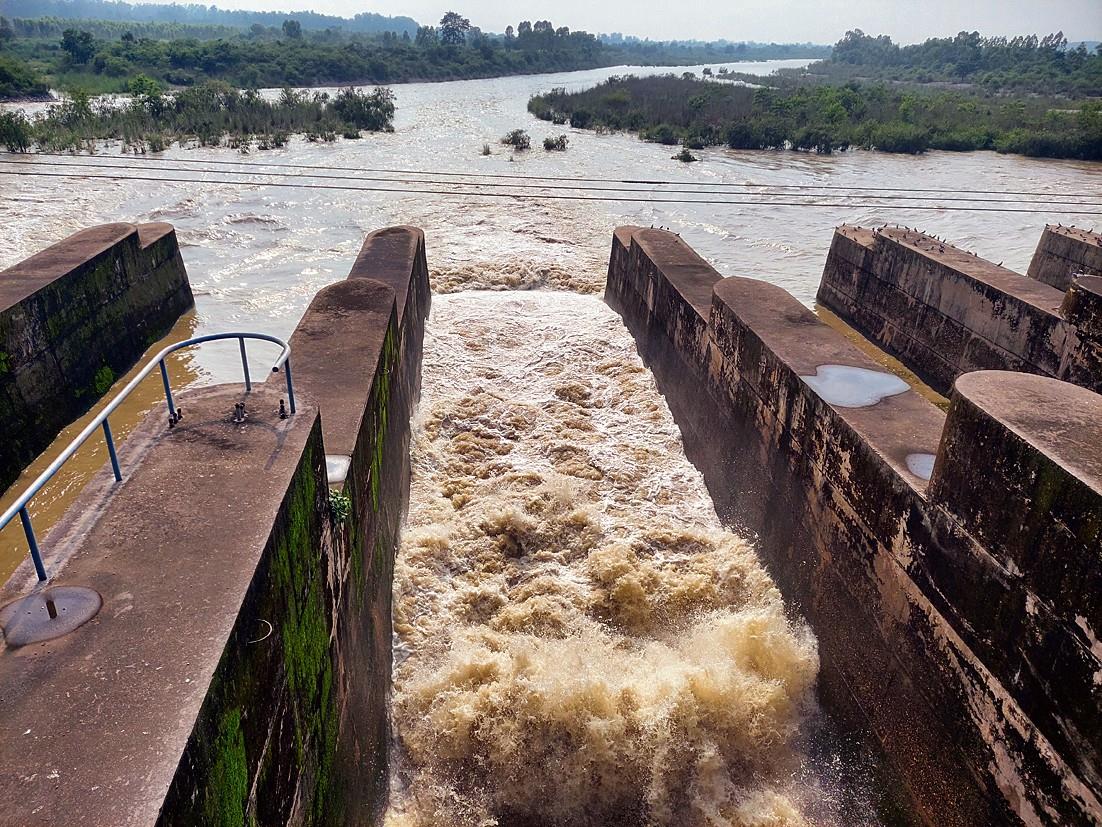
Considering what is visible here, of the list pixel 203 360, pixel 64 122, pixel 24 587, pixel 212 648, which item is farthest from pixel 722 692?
pixel 64 122

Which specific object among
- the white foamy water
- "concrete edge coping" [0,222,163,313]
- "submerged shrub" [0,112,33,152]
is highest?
"submerged shrub" [0,112,33,152]

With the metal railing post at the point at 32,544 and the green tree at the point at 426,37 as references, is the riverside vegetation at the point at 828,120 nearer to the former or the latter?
the metal railing post at the point at 32,544

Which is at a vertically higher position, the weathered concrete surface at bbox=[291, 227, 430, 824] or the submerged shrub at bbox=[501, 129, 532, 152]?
the submerged shrub at bbox=[501, 129, 532, 152]

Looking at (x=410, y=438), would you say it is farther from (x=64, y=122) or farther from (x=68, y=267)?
(x=64, y=122)

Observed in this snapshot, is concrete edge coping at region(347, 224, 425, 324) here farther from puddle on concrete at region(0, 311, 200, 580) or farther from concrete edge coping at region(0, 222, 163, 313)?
concrete edge coping at region(0, 222, 163, 313)

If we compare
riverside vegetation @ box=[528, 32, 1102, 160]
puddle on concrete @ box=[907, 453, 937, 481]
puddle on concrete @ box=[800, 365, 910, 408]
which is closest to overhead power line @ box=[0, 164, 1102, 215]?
riverside vegetation @ box=[528, 32, 1102, 160]

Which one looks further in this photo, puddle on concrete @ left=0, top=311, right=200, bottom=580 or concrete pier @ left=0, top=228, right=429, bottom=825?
puddle on concrete @ left=0, top=311, right=200, bottom=580

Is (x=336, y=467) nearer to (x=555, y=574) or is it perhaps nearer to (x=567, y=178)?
(x=555, y=574)
